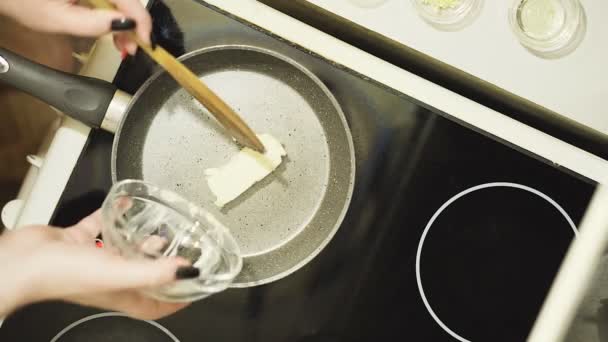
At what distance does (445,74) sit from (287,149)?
9.9 inches

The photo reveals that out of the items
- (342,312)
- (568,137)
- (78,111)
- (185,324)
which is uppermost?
(568,137)

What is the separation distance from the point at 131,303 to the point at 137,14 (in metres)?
0.35

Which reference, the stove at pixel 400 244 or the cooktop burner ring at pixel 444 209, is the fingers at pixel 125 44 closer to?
the stove at pixel 400 244

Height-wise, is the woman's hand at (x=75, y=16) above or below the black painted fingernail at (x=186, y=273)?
above

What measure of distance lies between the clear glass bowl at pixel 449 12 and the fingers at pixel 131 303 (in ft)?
1.62

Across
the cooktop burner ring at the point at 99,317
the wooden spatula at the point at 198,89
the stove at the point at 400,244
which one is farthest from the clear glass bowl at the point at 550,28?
the cooktop burner ring at the point at 99,317

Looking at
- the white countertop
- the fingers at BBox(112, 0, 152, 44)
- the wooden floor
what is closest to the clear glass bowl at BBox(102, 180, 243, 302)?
the fingers at BBox(112, 0, 152, 44)

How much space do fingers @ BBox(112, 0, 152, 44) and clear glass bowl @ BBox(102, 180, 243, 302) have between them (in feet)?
0.60

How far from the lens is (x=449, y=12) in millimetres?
647

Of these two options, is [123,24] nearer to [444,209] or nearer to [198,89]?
[198,89]

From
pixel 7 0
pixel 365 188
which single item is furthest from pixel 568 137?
pixel 7 0

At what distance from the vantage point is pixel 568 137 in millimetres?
702

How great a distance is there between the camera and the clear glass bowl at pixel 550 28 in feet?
2.08

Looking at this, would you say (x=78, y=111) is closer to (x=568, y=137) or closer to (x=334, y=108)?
(x=334, y=108)
